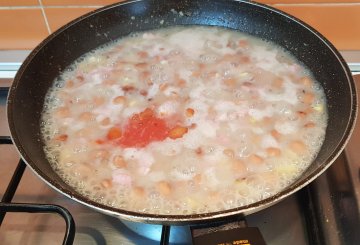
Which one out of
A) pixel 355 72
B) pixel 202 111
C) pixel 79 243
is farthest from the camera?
pixel 355 72

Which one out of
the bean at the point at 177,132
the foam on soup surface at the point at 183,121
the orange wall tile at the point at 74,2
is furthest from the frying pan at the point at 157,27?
the bean at the point at 177,132

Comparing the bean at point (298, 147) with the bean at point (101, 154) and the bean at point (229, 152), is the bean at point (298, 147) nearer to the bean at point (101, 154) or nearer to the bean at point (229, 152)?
the bean at point (229, 152)

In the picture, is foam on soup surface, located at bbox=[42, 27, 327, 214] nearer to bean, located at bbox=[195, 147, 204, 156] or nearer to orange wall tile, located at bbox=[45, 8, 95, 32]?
bean, located at bbox=[195, 147, 204, 156]

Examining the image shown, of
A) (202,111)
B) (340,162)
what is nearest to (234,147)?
(202,111)

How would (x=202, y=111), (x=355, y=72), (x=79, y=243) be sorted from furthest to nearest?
(x=355, y=72) < (x=202, y=111) < (x=79, y=243)

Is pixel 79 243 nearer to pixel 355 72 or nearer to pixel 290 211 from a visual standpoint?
pixel 290 211

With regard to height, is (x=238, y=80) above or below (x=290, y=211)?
above

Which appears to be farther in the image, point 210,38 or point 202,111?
point 210,38

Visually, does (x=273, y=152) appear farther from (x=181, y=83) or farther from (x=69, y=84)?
(x=69, y=84)
